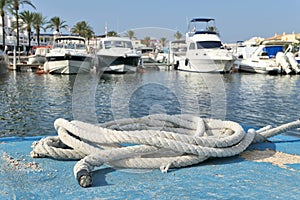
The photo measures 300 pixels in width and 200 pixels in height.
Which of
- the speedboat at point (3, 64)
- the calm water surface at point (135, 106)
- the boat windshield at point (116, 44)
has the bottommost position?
the calm water surface at point (135, 106)

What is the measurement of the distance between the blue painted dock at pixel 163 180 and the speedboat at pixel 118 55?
25473 millimetres

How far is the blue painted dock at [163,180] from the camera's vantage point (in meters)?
2.73

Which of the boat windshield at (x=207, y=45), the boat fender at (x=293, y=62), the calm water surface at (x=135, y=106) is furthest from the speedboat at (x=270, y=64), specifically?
the calm water surface at (x=135, y=106)

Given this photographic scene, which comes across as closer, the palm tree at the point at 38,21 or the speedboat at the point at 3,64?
the speedboat at the point at 3,64

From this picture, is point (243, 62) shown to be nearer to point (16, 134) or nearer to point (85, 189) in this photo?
point (16, 134)

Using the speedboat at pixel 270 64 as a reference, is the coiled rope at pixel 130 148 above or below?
below

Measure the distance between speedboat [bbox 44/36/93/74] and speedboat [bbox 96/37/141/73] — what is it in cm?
139

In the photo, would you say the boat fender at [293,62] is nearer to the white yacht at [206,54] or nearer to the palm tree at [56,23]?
the white yacht at [206,54]

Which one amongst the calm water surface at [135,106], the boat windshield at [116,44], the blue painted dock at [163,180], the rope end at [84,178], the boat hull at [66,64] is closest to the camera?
the blue painted dock at [163,180]

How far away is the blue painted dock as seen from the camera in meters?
2.73

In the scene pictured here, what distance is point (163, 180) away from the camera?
302 centimetres

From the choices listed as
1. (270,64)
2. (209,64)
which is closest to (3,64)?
(209,64)

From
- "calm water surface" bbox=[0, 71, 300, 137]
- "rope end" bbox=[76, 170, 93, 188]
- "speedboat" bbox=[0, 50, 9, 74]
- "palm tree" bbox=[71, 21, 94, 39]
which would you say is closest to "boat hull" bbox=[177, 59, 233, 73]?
"calm water surface" bbox=[0, 71, 300, 137]

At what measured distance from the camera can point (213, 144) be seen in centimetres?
339
